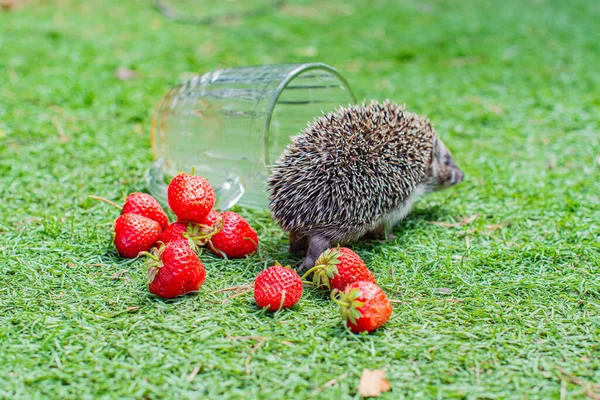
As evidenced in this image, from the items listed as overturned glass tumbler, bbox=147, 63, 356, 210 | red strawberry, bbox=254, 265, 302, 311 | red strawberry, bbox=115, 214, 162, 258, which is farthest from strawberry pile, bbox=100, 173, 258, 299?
overturned glass tumbler, bbox=147, 63, 356, 210

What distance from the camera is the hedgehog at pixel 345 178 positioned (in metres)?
3.59

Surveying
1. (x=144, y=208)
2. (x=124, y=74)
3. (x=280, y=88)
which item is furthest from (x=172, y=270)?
(x=124, y=74)

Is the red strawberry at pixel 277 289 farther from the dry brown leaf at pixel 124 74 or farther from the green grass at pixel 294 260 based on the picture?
the dry brown leaf at pixel 124 74

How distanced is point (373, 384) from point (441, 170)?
7.39ft

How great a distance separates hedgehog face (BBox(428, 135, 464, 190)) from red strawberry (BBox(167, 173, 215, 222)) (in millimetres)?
1704

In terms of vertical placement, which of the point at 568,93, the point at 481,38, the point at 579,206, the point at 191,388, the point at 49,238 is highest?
the point at 481,38

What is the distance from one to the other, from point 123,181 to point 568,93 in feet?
16.5

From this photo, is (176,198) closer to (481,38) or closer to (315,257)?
(315,257)

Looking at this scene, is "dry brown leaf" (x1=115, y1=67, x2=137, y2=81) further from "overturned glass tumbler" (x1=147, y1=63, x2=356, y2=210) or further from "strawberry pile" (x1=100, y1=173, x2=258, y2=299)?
"strawberry pile" (x1=100, y1=173, x2=258, y2=299)

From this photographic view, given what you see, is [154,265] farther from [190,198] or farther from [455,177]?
[455,177]

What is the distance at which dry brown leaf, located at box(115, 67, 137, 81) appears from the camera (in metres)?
7.01

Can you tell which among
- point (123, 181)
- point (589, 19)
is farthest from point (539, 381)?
point (589, 19)

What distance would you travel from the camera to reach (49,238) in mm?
3826

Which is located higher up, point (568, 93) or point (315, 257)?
point (568, 93)
